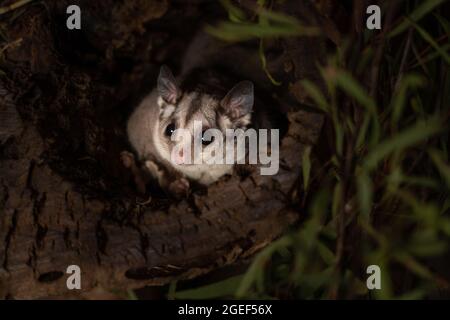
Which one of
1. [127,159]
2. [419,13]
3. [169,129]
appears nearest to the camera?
[419,13]

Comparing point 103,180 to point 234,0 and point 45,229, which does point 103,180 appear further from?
point 234,0

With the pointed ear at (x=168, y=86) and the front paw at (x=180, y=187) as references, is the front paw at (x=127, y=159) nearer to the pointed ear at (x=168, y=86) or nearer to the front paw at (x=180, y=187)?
the front paw at (x=180, y=187)

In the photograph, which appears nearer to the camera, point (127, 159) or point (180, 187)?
point (180, 187)

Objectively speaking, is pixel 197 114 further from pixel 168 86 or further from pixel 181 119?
pixel 168 86

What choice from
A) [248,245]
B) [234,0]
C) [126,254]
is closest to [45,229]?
[126,254]

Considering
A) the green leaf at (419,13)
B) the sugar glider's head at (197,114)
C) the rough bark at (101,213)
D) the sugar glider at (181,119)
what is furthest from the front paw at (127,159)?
the green leaf at (419,13)

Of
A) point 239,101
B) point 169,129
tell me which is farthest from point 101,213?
point 239,101

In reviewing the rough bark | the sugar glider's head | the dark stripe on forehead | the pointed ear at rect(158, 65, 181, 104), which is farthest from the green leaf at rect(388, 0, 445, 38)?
the pointed ear at rect(158, 65, 181, 104)

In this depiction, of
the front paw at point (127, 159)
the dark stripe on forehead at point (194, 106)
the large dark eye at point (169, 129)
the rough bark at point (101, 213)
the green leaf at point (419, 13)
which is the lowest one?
the rough bark at point (101, 213)
